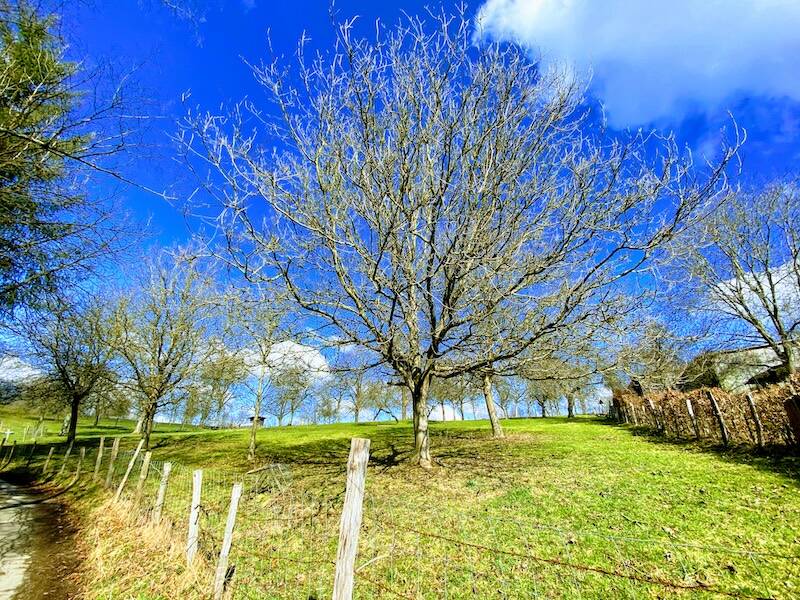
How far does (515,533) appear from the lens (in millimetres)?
6371

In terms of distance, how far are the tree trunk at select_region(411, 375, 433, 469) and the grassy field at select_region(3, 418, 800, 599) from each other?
45 cm

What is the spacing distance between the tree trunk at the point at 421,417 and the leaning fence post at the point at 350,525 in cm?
712

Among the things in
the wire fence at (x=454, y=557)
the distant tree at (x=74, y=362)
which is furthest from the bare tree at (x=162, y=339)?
the wire fence at (x=454, y=557)

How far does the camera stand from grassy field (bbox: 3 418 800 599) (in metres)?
4.70

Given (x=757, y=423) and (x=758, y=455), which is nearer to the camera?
(x=758, y=455)

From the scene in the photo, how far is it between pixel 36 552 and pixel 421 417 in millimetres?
8500

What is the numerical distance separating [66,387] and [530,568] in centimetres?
2763

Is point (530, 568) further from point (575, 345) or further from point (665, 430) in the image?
point (665, 430)

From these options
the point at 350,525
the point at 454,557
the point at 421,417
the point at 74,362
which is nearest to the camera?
the point at 350,525

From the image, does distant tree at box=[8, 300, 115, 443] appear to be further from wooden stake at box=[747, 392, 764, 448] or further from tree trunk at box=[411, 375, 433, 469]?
wooden stake at box=[747, 392, 764, 448]

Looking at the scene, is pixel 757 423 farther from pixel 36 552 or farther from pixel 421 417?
pixel 36 552

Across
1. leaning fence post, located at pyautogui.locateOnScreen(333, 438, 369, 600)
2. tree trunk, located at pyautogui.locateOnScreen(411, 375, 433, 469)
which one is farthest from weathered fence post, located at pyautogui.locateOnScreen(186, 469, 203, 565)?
tree trunk, located at pyautogui.locateOnScreen(411, 375, 433, 469)

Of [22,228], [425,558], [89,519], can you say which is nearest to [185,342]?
[89,519]

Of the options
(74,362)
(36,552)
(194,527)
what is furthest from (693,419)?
(74,362)
